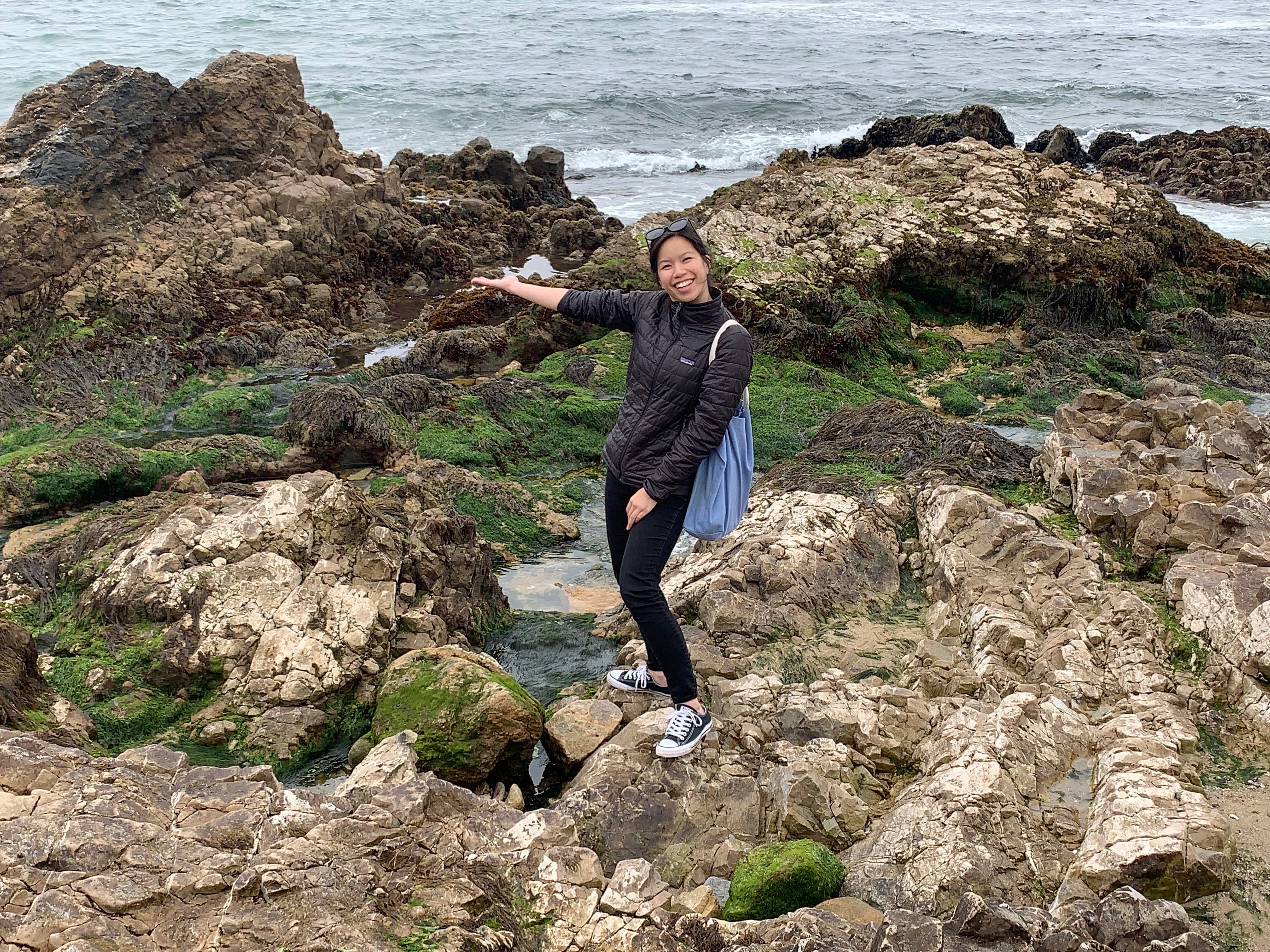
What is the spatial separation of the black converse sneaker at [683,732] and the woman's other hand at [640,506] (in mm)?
990

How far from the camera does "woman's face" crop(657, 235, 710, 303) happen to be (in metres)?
3.84

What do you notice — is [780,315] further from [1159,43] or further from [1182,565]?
[1159,43]

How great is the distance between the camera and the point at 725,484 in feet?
13.3

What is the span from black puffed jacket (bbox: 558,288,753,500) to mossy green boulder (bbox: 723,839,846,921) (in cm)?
148

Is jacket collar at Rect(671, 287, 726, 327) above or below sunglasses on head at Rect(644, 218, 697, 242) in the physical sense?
below

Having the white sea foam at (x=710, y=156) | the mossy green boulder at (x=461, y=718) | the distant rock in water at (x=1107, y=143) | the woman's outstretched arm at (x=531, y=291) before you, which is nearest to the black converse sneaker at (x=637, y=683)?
the mossy green boulder at (x=461, y=718)

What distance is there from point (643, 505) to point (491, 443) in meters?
5.21

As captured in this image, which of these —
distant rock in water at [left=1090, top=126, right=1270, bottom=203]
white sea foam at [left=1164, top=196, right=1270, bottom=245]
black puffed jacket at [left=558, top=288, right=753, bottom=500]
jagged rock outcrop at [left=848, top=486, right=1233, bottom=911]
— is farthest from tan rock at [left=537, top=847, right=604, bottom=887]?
distant rock in water at [left=1090, top=126, right=1270, bottom=203]

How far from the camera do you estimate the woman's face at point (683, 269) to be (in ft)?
12.6

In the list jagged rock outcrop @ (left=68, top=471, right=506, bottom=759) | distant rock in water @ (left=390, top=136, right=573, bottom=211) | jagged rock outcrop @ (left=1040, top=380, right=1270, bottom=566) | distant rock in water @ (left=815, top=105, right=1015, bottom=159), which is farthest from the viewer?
distant rock in water @ (left=815, top=105, right=1015, bottom=159)

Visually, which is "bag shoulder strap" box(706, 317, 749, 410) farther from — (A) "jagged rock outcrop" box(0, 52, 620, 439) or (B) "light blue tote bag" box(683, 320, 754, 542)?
(A) "jagged rock outcrop" box(0, 52, 620, 439)

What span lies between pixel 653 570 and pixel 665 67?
133 ft

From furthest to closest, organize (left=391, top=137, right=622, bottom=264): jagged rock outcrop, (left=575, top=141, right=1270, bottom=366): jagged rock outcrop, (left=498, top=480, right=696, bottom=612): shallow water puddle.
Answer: (left=391, top=137, right=622, bottom=264): jagged rock outcrop < (left=575, top=141, right=1270, bottom=366): jagged rock outcrop < (left=498, top=480, right=696, bottom=612): shallow water puddle

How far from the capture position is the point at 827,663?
530 centimetres
